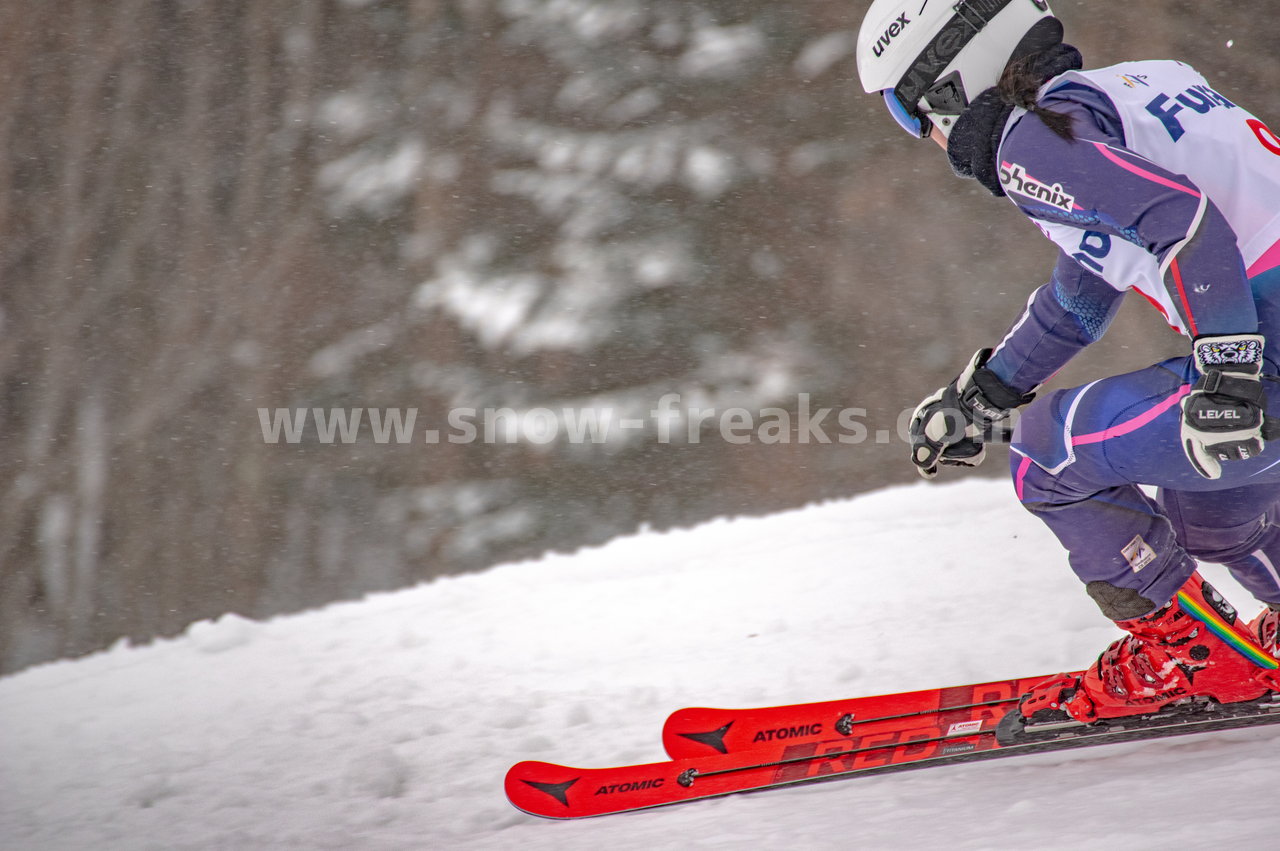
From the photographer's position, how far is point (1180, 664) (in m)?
1.95

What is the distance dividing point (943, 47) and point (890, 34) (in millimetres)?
109

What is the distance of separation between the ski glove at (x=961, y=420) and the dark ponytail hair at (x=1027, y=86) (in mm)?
676

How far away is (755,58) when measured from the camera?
591 cm

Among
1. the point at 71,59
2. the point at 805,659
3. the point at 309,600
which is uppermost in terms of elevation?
the point at 71,59

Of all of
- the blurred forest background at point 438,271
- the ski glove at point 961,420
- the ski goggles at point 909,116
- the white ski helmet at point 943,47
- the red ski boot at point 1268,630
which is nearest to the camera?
the white ski helmet at point 943,47

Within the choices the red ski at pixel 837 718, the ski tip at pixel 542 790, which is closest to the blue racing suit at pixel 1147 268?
the red ski at pixel 837 718

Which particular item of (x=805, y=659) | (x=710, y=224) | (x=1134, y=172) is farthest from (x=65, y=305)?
(x=1134, y=172)

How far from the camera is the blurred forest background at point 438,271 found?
5.05m

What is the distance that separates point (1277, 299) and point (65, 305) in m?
5.46

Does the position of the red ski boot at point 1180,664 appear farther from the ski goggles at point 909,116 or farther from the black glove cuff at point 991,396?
the ski goggles at point 909,116

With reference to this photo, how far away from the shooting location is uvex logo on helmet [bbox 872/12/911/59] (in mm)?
1754

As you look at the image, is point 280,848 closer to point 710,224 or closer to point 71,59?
point 710,224

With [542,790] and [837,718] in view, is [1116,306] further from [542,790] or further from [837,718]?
[542,790]

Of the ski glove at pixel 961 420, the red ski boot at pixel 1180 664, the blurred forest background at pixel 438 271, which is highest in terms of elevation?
the ski glove at pixel 961 420
